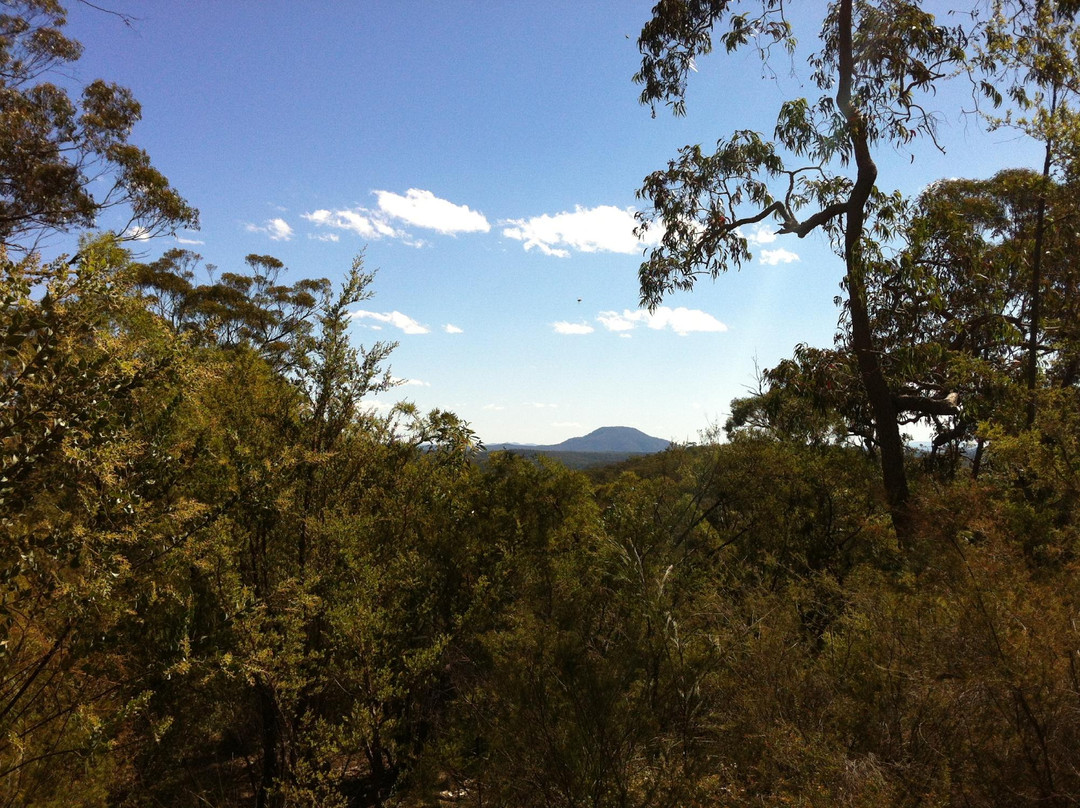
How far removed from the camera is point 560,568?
648 centimetres

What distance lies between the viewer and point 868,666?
4.48 m

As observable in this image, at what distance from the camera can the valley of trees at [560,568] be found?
3268 mm

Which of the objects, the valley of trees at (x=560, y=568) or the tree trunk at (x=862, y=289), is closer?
the valley of trees at (x=560, y=568)

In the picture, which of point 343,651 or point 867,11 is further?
point 867,11

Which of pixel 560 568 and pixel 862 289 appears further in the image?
pixel 862 289

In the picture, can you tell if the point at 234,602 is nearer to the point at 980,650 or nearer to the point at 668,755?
the point at 668,755

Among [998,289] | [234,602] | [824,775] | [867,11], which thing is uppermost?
[867,11]

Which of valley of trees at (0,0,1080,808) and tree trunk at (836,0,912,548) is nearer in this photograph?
valley of trees at (0,0,1080,808)

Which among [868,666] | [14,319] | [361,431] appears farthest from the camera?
[361,431]

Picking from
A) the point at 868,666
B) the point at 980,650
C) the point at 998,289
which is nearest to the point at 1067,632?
the point at 980,650

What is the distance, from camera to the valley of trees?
327 cm

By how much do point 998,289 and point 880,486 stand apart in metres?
3.63

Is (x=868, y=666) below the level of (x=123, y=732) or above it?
above

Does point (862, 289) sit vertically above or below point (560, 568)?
above
